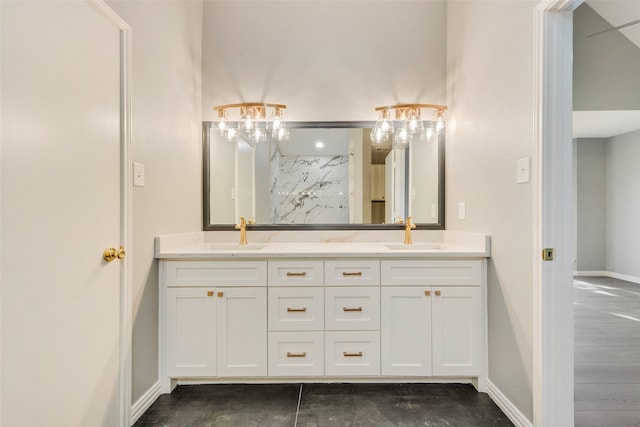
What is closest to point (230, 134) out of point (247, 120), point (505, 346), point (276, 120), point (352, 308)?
point (247, 120)

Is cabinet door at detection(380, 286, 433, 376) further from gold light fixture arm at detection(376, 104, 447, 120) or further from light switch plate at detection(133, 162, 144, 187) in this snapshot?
light switch plate at detection(133, 162, 144, 187)

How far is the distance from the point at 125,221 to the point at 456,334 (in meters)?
1.89

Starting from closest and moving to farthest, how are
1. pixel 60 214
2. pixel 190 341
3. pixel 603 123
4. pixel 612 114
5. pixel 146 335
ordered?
pixel 60 214 < pixel 146 335 < pixel 190 341 < pixel 612 114 < pixel 603 123

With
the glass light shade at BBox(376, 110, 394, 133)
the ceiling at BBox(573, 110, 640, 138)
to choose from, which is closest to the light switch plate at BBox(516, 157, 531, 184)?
the glass light shade at BBox(376, 110, 394, 133)

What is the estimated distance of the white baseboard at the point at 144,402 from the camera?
1.67 m

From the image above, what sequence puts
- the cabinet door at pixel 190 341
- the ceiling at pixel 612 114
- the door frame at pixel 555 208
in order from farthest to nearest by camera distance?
1. the ceiling at pixel 612 114
2. the cabinet door at pixel 190 341
3. the door frame at pixel 555 208

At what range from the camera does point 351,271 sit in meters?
1.94

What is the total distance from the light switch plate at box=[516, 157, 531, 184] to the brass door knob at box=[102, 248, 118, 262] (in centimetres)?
193

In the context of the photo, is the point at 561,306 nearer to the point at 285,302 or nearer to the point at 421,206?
the point at 421,206

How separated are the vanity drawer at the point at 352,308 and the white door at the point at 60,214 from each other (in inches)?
42.9

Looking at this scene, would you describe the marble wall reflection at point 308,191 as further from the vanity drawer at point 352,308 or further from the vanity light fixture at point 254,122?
the vanity drawer at point 352,308

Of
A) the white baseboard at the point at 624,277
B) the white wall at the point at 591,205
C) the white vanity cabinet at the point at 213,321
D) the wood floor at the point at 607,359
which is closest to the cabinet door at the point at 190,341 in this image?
the white vanity cabinet at the point at 213,321

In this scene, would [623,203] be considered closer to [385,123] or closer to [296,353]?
[385,123]

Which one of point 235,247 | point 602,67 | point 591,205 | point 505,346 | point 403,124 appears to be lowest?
point 505,346
